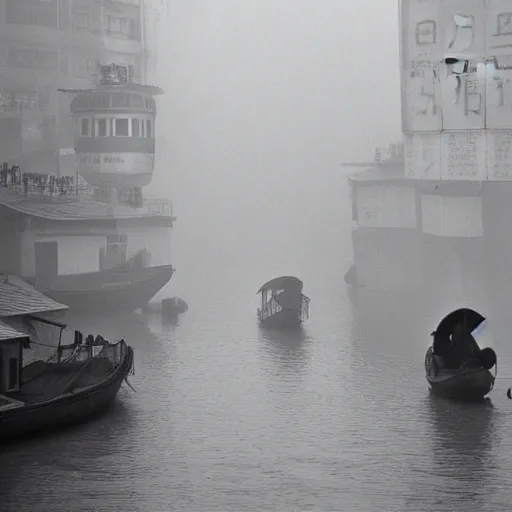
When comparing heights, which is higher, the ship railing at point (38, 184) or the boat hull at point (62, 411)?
the ship railing at point (38, 184)

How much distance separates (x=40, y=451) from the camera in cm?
1092

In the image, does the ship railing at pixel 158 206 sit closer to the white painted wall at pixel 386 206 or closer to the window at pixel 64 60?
the window at pixel 64 60

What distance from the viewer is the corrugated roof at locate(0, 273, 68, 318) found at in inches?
530

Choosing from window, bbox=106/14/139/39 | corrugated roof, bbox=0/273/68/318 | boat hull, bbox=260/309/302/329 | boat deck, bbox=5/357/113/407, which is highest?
window, bbox=106/14/139/39

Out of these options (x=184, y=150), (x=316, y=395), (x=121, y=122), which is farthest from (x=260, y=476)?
(x=184, y=150)

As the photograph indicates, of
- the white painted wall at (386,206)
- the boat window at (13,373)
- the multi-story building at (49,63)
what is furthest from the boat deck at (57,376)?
the white painted wall at (386,206)

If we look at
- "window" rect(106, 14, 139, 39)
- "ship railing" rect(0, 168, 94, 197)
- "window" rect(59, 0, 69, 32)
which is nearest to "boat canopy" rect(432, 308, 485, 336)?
"ship railing" rect(0, 168, 94, 197)

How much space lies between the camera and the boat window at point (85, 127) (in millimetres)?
16406

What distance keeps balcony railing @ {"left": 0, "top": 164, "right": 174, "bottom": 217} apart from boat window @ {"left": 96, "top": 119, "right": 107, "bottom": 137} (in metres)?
0.78

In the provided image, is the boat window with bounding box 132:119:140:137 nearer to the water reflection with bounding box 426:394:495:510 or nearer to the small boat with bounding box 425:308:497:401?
the small boat with bounding box 425:308:497:401

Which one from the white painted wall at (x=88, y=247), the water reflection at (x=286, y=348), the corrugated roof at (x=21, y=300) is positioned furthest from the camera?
the white painted wall at (x=88, y=247)

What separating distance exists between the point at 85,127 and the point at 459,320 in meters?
6.21

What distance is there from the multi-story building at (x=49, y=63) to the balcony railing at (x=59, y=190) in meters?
0.20

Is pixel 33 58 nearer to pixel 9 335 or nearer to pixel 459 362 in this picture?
pixel 9 335
